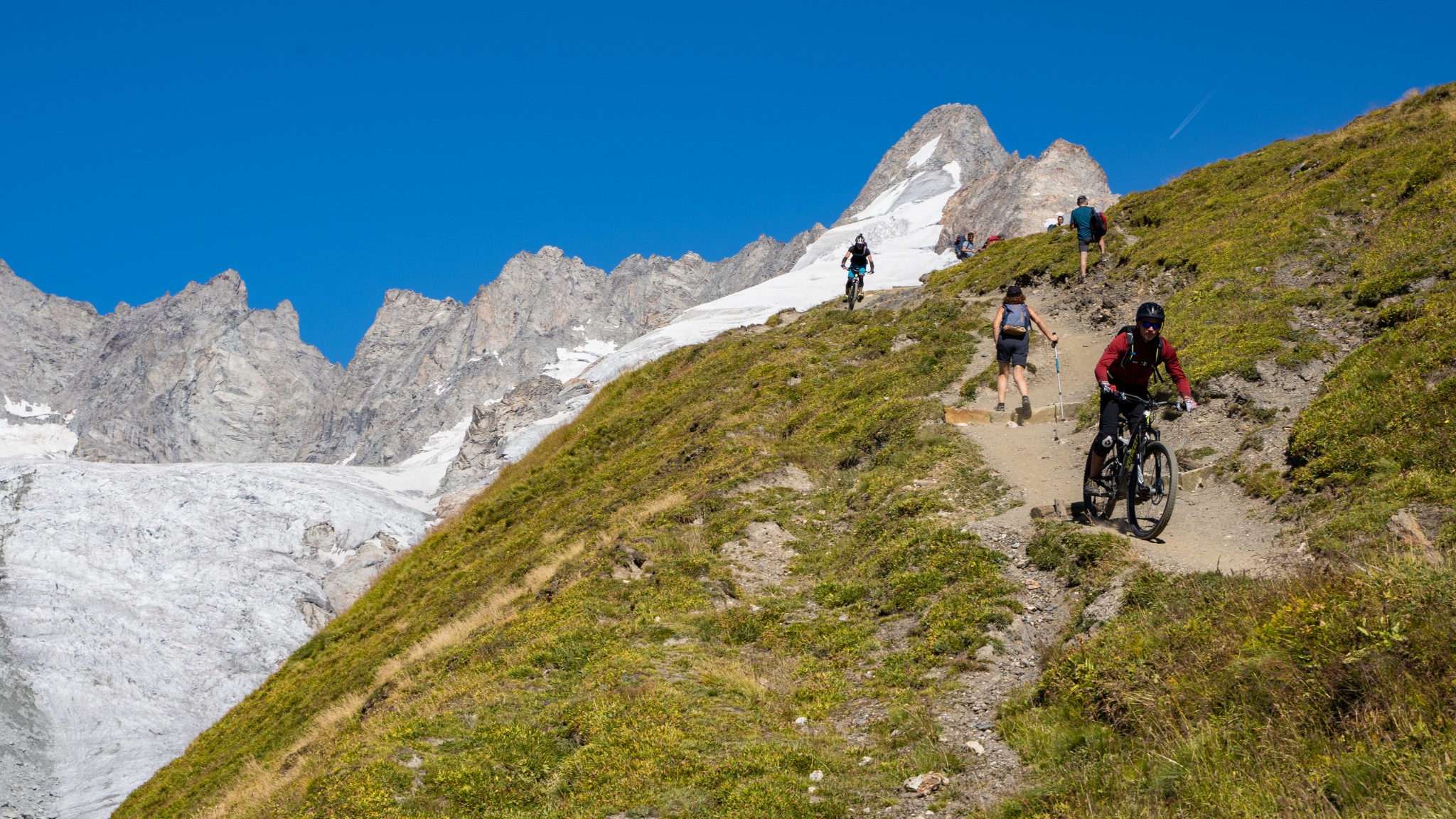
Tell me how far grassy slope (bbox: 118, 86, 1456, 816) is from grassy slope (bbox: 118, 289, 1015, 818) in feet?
0.20

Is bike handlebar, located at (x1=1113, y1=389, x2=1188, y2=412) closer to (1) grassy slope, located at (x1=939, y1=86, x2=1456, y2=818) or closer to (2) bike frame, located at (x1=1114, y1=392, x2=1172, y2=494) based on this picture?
→ (2) bike frame, located at (x1=1114, y1=392, x2=1172, y2=494)

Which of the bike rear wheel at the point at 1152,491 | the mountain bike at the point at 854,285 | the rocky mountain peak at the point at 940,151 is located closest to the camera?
the bike rear wheel at the point at 1152,491

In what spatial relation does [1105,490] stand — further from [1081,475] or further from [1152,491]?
[1081,475]

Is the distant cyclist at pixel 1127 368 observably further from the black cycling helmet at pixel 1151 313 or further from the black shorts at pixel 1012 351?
the black shorts at pixel 1012 351

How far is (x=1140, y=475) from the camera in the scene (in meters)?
11.2

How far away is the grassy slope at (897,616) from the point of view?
20.5ft

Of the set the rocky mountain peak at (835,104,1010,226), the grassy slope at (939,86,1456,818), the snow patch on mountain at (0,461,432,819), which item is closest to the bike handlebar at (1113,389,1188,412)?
the grassy slope at (939,86,1456,818)

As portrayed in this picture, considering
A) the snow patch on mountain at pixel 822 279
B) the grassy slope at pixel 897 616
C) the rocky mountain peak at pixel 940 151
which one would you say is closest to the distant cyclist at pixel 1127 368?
the grassy slope at pixel 897 616

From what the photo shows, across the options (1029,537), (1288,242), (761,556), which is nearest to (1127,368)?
(1029,537)

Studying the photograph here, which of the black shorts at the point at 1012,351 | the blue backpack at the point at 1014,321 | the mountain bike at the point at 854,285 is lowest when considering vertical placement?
the black shorts at the point at 1012,351

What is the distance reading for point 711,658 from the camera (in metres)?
11.5

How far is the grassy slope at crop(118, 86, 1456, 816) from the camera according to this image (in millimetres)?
6238

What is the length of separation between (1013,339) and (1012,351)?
0.90 ft

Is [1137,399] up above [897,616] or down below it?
above
